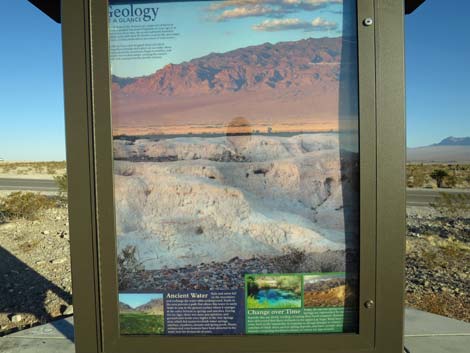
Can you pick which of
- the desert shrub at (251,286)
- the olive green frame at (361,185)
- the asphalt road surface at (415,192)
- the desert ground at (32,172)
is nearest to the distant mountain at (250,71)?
the olive green frame at (361,185)

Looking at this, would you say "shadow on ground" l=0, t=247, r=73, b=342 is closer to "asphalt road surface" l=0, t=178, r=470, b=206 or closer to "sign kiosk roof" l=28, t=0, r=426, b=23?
"sign kiosk roof" l=28, t=0, r=426, b=23

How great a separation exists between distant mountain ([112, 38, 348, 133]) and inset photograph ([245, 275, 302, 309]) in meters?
0.82

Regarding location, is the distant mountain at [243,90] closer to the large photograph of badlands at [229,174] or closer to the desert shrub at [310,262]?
the large photograph of badlands at [229,174]

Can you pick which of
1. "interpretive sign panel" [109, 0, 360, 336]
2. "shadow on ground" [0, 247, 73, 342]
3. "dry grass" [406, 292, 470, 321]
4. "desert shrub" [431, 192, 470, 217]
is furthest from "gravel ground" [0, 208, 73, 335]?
"desert shrub" [431, 192, 470, 217]

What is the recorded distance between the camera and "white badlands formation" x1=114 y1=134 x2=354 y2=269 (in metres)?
1.86

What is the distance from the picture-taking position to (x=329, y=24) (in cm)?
183

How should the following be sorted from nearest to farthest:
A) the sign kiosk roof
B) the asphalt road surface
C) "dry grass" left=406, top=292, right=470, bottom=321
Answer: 1. the sign kiosk roof
2. "dry grass" left=406, top=292, right=470, bottom=321
3. the asphalt road surface

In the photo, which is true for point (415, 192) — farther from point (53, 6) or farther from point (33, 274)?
point (53, 6)

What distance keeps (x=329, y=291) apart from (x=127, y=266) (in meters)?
1.08

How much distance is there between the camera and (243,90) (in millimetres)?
1867

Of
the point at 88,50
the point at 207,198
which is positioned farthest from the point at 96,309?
the point at 88,50

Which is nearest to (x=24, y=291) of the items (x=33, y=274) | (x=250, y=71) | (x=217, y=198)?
(x=33, y=274)

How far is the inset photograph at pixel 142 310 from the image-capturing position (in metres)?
1.86

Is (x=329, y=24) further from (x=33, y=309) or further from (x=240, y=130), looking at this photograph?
(x=33, y=309)
